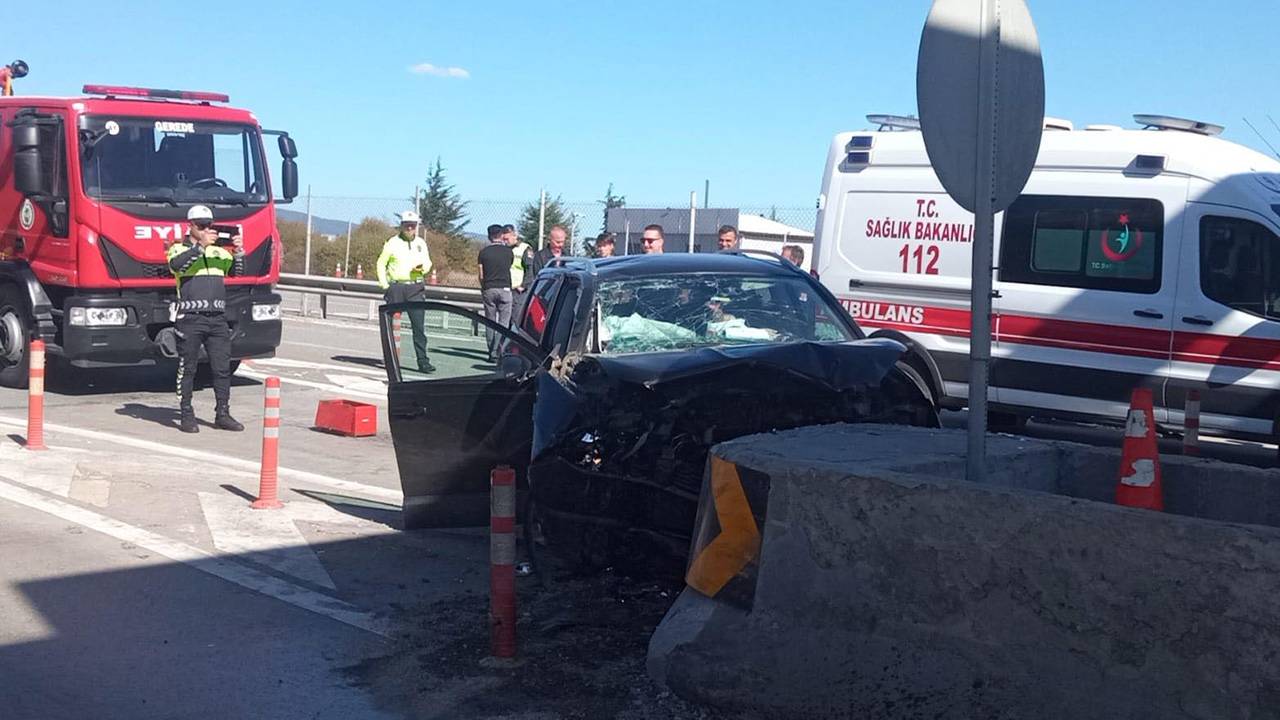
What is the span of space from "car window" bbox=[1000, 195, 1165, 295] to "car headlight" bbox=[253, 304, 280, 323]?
312 inches

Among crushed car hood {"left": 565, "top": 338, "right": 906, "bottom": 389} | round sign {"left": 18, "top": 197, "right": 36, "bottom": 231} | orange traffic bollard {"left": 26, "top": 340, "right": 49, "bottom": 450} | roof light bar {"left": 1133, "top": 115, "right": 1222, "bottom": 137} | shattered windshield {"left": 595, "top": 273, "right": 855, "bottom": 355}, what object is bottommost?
orange traffic bollard {"left": 26, "top": 340, "right": 49, "bottom": 450}

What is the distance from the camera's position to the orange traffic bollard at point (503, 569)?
5.41 metres

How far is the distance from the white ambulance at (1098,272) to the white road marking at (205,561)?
15.6 ft

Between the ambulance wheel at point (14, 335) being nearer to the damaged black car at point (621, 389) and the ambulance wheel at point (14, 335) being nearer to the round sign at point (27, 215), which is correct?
the round sign at point (27, 215)

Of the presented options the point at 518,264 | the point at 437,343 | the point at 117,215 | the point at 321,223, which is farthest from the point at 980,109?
the point at 321,223

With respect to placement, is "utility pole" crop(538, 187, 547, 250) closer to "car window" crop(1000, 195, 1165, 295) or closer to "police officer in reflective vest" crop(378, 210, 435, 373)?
"police officer in reflective vest" crop(378, 210, 435, 373)

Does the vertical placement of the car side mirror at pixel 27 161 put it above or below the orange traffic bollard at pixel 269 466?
above

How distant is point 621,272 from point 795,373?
5.23 ft

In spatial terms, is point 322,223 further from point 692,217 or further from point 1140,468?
point 1140,468

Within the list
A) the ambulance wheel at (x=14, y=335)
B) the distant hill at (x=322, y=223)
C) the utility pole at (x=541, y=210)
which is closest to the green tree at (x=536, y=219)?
the utility pole at (x=541, y=210)

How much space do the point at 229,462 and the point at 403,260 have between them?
6.39 m

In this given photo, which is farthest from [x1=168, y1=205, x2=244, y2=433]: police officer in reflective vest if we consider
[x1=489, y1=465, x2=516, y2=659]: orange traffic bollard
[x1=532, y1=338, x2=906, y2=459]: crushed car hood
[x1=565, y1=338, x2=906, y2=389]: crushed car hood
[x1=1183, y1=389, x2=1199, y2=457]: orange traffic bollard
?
[x1=1183, y1=389, x2=1199, y2=457]: orange traffic bollard

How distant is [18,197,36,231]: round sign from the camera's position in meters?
14.1

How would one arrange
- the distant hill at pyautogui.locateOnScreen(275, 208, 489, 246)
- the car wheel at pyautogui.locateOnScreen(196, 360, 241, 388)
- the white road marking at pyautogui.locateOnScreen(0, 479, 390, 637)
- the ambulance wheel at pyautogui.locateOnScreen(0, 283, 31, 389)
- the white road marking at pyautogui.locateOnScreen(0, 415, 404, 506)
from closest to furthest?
the white road marking at pyautogui.locateOnScreen(0, 479, 390, 637) < the white road marking at pyautogui.locateOnScreen(0, 415, 404, 506) < the ambulance wheel at pyautogui.locateOnScreen(0, 283, 31, 389) < the car wheel at pyautogui.locateOnScreen(196, 360, 241, 388) < the distant hill at pyautogui.locateOnScreen(275, 208, 489, 246)
